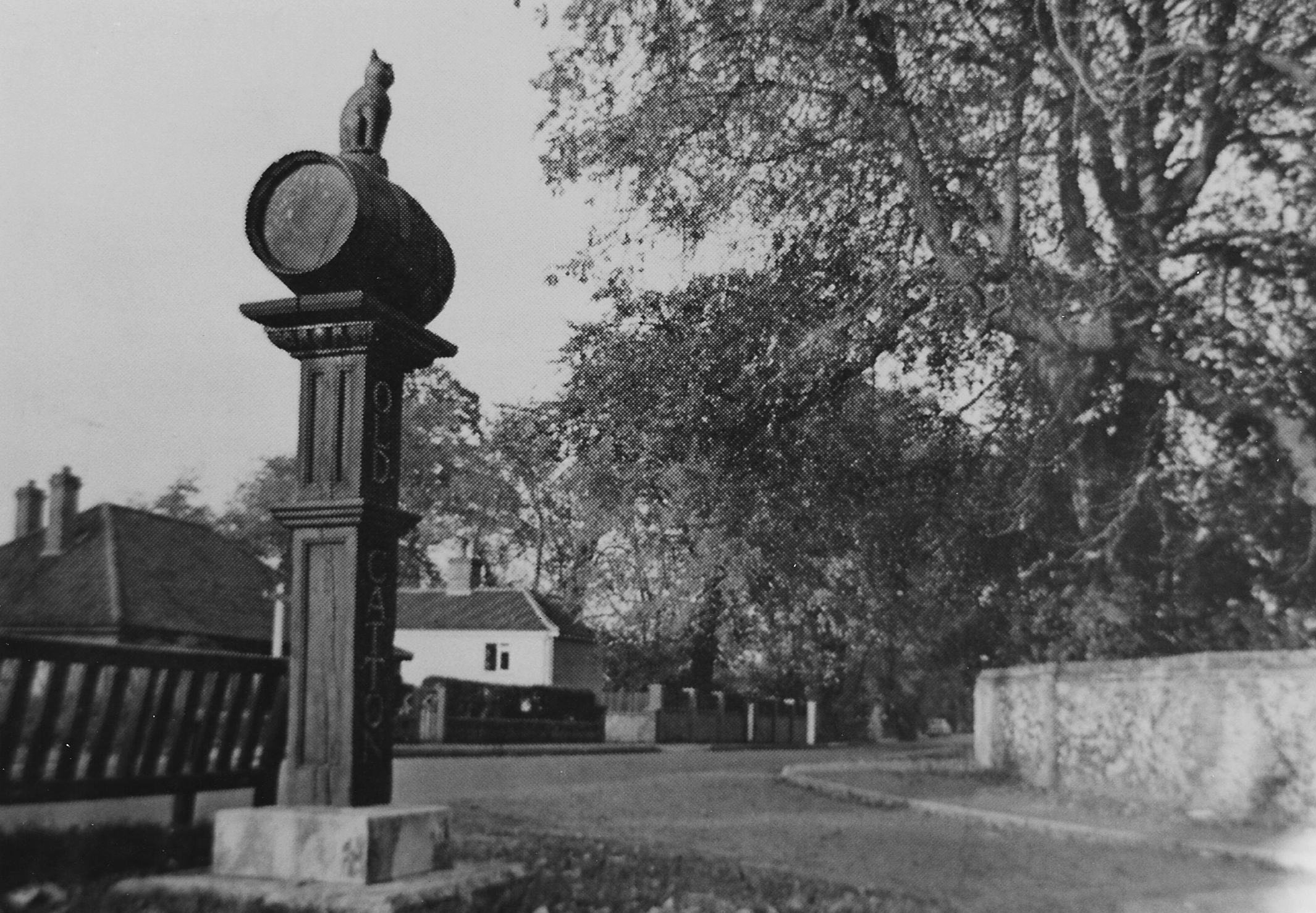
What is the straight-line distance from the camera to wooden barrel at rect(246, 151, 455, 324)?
5234 mm

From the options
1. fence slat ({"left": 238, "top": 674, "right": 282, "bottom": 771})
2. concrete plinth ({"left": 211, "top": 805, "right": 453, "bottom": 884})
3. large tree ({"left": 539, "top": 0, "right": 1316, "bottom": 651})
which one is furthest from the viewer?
large tree ({"left": 539, "top": 0, "right": 1316, "bottom": 651})

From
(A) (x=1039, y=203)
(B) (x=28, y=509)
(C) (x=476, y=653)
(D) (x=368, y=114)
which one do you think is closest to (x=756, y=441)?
(A) (x=1039, y=203)

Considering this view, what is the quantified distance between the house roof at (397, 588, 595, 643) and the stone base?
50.7 meters

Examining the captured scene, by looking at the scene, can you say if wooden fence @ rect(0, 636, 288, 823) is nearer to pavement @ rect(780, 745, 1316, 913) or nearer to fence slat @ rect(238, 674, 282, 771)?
fence slat @ rect(238, 674, 282, 771)

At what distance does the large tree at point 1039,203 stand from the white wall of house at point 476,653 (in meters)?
41.7

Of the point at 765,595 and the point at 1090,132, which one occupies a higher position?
the point at 1090,132

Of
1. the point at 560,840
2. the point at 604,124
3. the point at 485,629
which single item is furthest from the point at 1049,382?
the point at 485,629

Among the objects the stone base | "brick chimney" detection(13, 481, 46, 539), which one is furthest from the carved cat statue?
"brick chimney" detection(13, 481, 46, 539)

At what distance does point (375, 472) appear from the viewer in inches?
211

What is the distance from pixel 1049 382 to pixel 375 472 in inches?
461

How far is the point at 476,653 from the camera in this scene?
5622cm

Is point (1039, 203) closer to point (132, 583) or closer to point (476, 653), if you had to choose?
point (132, 583)

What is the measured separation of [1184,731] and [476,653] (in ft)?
152

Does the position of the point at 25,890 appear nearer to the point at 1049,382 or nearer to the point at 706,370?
the point at 706,370
